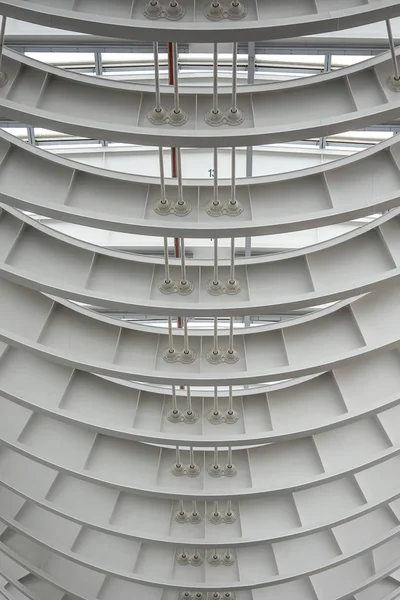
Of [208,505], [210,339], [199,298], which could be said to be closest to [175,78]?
[199,298]

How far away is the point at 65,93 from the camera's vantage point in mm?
18453

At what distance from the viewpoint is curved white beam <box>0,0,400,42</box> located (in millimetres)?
14664

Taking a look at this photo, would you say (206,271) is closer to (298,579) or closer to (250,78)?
(250,78)

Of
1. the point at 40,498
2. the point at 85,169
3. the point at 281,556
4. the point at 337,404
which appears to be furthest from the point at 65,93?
the point at 281,556

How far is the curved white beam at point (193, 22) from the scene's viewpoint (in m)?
14.7

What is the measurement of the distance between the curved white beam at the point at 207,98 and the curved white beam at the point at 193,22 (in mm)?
2476

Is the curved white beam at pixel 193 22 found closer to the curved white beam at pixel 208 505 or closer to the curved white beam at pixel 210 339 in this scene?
the curved white beam at pixel 210 339

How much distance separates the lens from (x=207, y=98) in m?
18.5

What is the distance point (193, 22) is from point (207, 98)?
3283 millimetres

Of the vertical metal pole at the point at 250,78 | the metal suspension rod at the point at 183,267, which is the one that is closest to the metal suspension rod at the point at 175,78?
the metal suspension rod at the point at 183,267

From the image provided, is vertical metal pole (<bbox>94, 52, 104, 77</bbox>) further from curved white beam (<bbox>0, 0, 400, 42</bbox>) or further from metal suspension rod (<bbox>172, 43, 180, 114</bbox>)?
curved white beam (<bbox>0, 0, 400, 42</bbox>)

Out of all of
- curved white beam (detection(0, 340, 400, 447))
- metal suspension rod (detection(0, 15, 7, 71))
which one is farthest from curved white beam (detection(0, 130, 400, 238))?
curved white beam (detection(0, 340, 400, 447))

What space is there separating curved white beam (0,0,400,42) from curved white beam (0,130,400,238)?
453 centimetres

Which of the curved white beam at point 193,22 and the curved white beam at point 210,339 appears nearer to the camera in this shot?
the curved white beam at point 193,22
